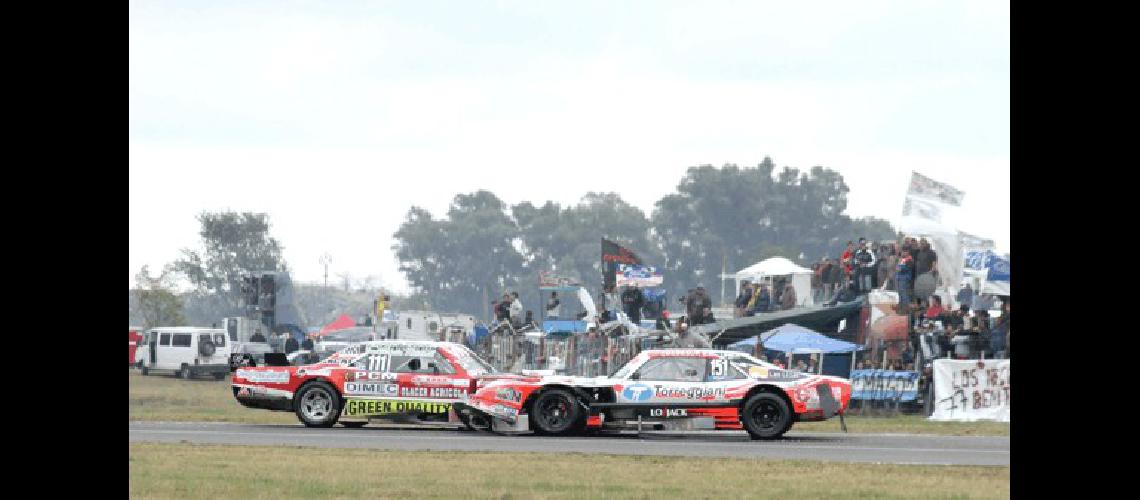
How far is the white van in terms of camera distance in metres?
51.9

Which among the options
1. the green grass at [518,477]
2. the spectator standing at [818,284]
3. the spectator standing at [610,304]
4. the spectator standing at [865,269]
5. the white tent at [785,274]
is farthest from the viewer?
the white tent at [785,274]

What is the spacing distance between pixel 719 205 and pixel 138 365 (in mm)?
71971

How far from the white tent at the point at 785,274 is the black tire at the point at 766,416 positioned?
2227 centimetres

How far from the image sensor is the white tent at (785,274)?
44688 millimetres

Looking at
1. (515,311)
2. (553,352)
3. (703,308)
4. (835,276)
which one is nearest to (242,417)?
(553,352)

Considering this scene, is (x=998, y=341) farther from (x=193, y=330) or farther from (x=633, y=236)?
(x=633, y=236)

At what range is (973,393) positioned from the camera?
27.4 metres

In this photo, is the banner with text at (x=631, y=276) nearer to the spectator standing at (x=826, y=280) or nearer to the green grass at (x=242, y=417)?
the spectator standing at (x=826, y=280)

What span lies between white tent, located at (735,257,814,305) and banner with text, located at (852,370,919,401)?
1415cm

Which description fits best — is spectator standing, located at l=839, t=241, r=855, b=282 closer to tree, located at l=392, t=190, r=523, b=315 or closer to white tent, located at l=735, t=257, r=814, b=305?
white tent, located at l=735, t=257, r=814, b=305

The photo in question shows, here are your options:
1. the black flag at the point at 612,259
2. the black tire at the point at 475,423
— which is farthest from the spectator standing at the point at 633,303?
the black tire at the point at 475,423

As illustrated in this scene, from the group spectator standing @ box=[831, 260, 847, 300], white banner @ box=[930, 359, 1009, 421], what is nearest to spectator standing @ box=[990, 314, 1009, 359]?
white banner @ box=[930, 359, 1009, 421]
